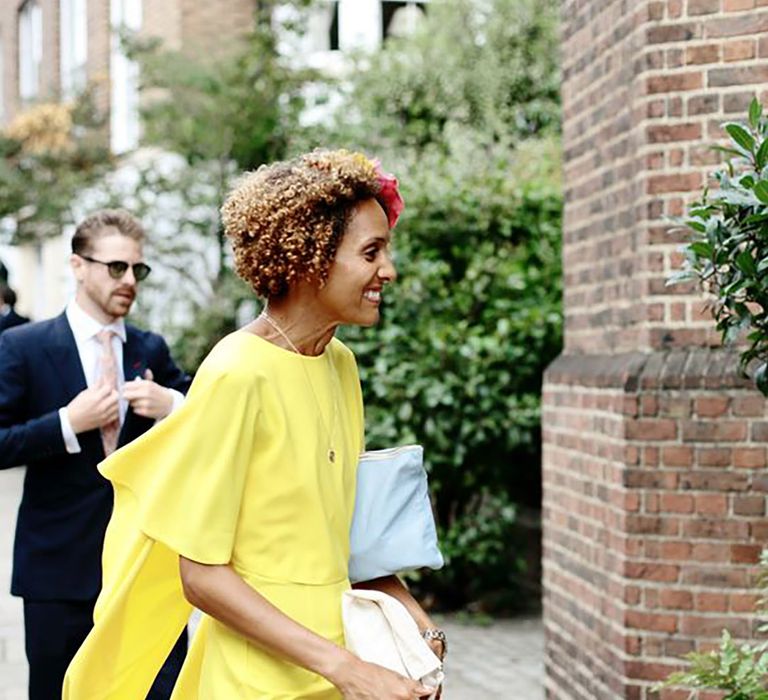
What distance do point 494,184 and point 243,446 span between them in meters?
7.18

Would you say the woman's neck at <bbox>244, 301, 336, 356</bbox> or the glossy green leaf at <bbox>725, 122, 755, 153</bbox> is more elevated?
the glossy green leaf at <bbox>725, 122, 755, 153</bbox>

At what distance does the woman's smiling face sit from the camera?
9.43ft

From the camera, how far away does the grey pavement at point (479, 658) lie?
745 centimetres

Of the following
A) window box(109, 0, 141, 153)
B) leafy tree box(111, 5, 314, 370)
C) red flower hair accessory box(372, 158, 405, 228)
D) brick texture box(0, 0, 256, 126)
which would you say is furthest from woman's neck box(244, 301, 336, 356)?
window box(109, 0, 141, 153)

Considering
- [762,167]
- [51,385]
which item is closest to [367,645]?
[762,167]

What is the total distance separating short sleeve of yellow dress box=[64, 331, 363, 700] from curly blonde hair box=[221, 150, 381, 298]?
0.15 metres

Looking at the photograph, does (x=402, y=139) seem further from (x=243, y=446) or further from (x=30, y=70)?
(x=30, y=70)

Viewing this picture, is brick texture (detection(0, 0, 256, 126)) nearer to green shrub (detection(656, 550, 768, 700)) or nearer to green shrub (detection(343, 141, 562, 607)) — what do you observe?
green shrub (detection(343, 141, 562, 607))

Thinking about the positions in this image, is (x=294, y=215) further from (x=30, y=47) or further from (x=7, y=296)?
(x=30, y=47)

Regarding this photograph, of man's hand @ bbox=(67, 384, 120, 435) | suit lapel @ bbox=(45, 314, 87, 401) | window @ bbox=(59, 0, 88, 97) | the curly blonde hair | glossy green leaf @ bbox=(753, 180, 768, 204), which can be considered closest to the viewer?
the curly blonde hair

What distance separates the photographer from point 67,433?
4332mm

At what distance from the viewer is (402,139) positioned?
1407 centimetres

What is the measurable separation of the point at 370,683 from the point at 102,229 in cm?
245

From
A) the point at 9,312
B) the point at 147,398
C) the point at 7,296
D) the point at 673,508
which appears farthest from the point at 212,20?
the point at 147,398
